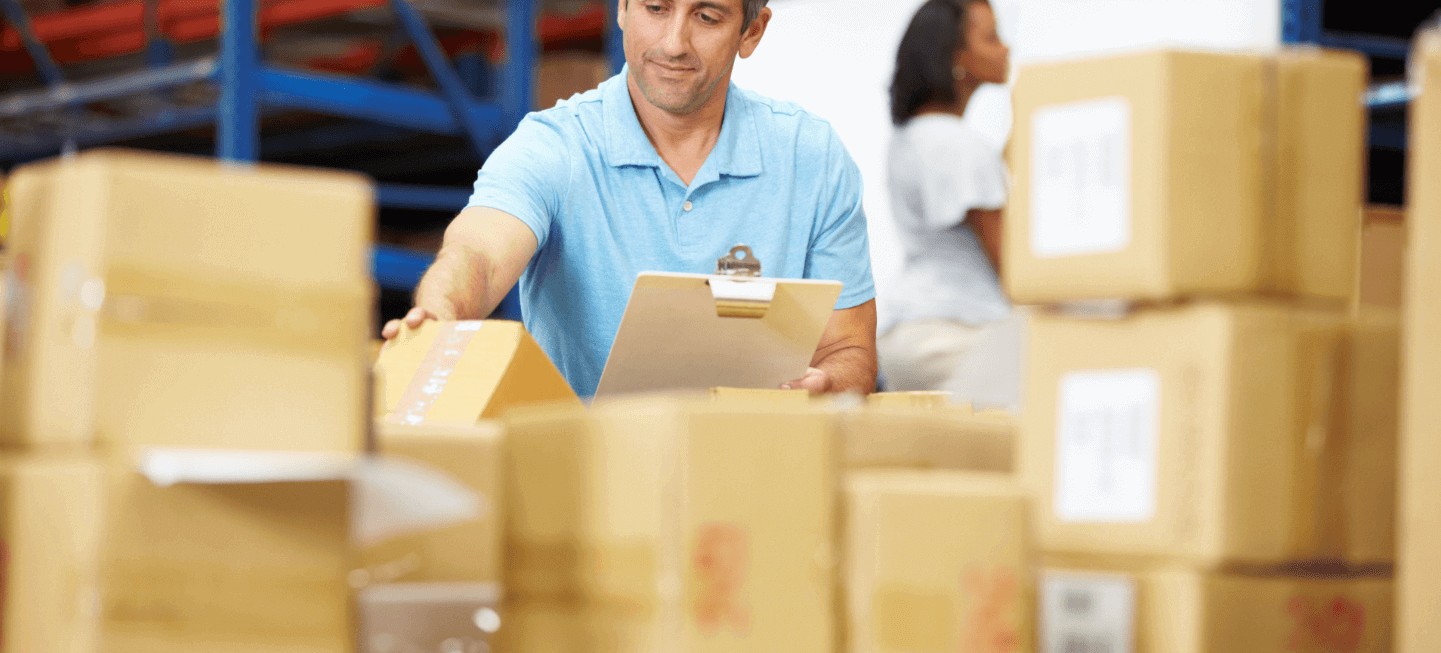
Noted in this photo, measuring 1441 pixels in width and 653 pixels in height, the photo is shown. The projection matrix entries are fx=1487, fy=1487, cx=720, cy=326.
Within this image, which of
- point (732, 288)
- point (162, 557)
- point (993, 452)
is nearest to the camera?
point (162, 557)

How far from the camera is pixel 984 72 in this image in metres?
4.25

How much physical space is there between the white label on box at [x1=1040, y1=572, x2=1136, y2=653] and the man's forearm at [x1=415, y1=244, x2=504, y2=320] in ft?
Result: 3.87

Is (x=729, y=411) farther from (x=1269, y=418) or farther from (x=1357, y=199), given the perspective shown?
(x=1357, y=199)

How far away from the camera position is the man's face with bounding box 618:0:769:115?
2.84m

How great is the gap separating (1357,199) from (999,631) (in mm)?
581

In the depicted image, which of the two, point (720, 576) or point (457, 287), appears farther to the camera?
point (457, 287)

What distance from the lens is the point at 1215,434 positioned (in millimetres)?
1367

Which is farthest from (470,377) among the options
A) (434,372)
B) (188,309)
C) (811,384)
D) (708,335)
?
(188,309)

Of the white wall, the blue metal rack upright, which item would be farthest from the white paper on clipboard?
the blue metal rack upright

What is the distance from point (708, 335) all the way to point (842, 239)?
86cm

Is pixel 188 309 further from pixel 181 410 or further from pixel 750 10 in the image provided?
pixel 750 10

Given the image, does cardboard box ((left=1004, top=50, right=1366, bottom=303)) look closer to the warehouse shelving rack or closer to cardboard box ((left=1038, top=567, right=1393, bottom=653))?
cardboard box ((left=1038, top=567, right=1393, bottom=653))

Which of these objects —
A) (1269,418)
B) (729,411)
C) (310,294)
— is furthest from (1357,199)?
(310,294)

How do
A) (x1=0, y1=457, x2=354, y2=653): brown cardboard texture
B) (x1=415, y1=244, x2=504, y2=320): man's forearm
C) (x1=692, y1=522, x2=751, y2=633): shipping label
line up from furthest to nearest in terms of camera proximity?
(x1=415, y1=244, x2=504, y2=320): man's forearm, (x1=692, y1=522, x2=751, y2=633): shipping label, (x1=0, y1=457, x2=354, y2=653): brown cardboard texture
